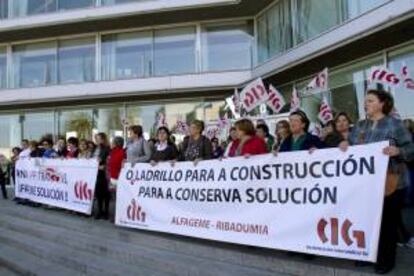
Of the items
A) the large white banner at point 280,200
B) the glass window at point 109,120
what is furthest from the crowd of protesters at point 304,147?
the glass window at point 109,120

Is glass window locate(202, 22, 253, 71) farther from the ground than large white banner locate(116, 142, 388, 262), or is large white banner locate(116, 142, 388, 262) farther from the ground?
glass window locate(202, 22, 253, 71)

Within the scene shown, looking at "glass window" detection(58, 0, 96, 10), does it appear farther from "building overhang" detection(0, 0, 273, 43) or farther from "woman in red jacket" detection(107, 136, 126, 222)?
"woman in red jacket" detection(107, 136, 126, 222)

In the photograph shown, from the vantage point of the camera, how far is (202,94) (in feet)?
75.8

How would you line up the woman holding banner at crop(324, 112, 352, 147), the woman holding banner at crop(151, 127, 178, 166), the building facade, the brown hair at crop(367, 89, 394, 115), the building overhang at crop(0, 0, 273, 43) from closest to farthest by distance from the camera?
the brown hair at crop(367, 89, 394, 115) < the woman holding banner at crop(324, 112, 352, 147) < the woman holding banner at crop(151, 127, 178, 166) < the building facade < the building overhang at crop(0, 0, 273, 43)

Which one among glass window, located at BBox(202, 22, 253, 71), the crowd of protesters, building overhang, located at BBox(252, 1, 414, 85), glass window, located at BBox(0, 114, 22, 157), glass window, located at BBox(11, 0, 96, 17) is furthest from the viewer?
glass window, located at BBox(0, 114, 22, 157)

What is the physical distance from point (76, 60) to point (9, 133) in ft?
14.3

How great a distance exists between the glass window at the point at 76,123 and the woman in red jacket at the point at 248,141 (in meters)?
17.6

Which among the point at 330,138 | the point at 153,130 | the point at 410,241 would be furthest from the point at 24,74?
the point at 410,241

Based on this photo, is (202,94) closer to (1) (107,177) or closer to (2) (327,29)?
(2) (327,29)

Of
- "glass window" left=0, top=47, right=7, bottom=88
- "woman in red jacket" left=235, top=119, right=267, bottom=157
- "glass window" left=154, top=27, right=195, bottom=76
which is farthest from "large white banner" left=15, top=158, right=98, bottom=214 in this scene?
"glass window" left=0, top=47, right=7, bottom=88

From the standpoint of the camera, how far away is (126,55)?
24.2 meters

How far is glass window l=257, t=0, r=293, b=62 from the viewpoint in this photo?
1933 cm

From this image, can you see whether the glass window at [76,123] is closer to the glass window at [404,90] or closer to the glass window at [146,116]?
the glass window at [146,116]

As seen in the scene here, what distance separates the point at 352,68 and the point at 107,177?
7580 millimetres
